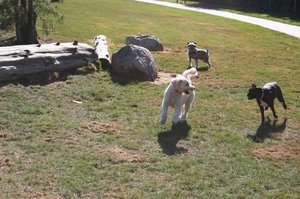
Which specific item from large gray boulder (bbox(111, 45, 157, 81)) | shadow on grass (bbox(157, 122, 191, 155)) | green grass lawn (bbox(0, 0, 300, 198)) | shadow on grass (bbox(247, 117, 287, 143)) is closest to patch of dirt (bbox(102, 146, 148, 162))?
green grass lawn (bbox(0, 0, 300, 198))

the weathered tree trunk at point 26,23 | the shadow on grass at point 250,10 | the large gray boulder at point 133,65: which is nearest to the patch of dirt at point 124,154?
the large gray boulder at point 133,65

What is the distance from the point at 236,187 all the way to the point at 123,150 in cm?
228

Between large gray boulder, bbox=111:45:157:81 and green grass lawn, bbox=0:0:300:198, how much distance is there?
19.1 inches

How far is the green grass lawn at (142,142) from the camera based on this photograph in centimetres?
712

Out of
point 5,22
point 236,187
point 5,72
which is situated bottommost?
point 236,187

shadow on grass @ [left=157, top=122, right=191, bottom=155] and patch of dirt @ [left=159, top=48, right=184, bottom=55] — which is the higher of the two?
patch of dirt @ [left=159, top=48, right=184, bottom=55]

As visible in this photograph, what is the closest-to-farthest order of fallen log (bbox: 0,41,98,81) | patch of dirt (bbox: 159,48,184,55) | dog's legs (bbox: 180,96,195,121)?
dog's legs (bbox: 180,96,195,121)
fallen log (bbox: 0,41,98,81)
patch of dirt (bbox: 159,48,184,55)

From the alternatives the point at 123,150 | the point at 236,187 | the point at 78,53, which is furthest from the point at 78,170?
the point at 78,53

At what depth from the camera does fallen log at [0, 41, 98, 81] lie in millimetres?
12148

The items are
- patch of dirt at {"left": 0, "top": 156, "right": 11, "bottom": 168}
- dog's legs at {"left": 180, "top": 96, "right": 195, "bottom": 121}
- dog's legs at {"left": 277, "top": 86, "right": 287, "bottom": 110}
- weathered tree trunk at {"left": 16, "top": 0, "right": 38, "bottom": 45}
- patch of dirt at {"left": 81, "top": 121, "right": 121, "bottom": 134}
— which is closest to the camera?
patch of dirt at {"left": 0, "top": 156, "right": 11, "bottom": 168}

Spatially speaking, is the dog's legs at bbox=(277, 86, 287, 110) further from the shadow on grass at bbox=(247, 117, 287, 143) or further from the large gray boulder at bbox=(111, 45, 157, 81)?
the large gray boulder at bbox=(111, 45, 157, 81)

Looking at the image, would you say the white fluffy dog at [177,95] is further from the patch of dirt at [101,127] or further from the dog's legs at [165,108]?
the patch of dirt at [101,127]

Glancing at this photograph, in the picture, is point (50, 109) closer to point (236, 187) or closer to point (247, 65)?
point (236, 187)

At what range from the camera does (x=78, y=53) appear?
1386 centimetres
